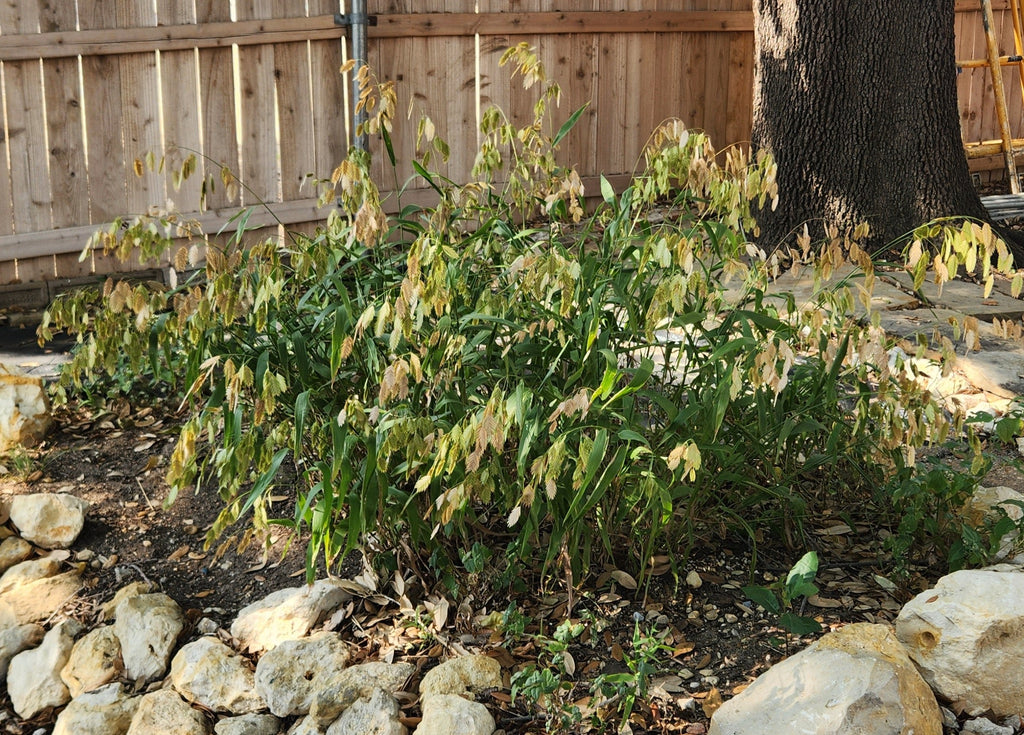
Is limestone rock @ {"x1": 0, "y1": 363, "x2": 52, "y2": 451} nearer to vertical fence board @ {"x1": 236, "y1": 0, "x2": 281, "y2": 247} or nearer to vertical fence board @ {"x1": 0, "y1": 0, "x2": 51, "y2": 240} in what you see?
vertical fence board @ {"x1": 0, "y1": 0, "x2": 51, "y2": 240}

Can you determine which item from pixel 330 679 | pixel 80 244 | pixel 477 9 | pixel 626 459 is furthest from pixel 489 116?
pixel 477 9

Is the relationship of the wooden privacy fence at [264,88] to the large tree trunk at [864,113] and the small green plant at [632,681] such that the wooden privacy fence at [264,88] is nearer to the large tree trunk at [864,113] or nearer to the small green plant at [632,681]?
the large tree trunk at [864,113]

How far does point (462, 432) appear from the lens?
7.23ft

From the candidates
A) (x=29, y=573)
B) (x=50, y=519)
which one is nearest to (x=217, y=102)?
(x=50, y=519)

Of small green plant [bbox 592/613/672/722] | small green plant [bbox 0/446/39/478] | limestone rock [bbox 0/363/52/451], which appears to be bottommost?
small green plant [bbox 592/613/672/722]

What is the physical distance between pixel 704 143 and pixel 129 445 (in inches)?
91.1

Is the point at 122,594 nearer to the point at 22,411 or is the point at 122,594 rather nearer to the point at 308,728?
the point at 308,728

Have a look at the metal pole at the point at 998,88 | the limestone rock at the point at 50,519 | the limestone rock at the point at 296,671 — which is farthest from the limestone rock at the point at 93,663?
the metal pole at the point at 998,88

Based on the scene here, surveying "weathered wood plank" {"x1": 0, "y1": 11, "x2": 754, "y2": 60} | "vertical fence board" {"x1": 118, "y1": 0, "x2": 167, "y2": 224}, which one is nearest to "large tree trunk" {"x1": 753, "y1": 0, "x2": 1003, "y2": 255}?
"weathered wood plank" {"x1": 0, "y1": 11, "x2": 754, "y2": 60}

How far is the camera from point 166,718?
2729 mm

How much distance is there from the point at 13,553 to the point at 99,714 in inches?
33.7

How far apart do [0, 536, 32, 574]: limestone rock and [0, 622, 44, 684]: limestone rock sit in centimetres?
29

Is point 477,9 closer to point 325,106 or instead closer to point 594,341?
point 325,106

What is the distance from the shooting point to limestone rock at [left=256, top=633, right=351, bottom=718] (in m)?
2.65
